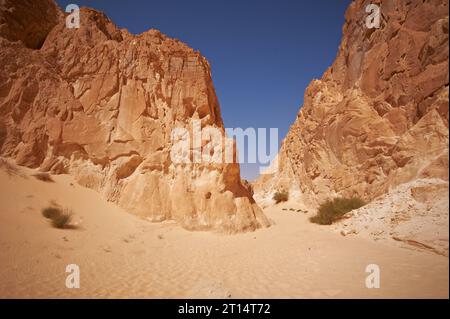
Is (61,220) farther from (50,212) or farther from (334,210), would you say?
(334,210)

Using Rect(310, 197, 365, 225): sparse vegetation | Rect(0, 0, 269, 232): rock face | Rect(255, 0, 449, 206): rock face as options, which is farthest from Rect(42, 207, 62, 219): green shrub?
Rect(310, 197, 365, 225): sparse vegetation

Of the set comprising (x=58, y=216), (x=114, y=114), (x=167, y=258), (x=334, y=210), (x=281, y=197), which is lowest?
(x=167, y=258)

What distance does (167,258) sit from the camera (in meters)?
7.64

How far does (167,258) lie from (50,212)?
4963mm

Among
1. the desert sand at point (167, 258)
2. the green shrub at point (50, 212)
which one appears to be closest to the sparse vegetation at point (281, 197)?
the desert sand at point (167, 258)

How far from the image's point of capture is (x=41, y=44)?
44.8 ft

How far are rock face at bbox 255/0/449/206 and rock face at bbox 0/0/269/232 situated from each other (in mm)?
7786

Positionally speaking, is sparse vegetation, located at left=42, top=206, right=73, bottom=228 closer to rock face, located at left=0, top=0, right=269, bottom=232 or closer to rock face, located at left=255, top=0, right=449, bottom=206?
rock face, located at left=0, top=0, right=269, bottom=232

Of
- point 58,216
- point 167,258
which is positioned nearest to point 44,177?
point 58,216

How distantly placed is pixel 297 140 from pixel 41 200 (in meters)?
25.0

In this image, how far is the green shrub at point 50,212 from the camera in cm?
919

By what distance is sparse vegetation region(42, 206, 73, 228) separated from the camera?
29.0 ft
